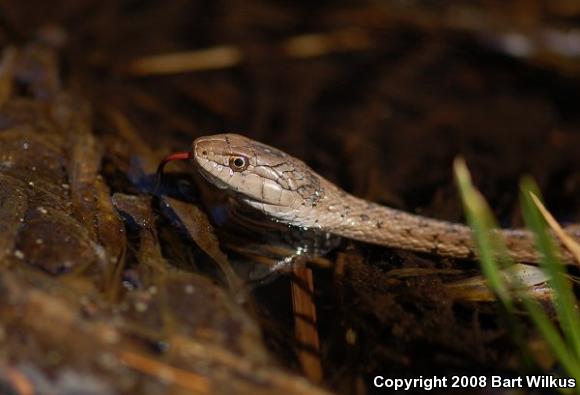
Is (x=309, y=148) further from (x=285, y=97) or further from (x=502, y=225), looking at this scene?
(x=502, y=225)

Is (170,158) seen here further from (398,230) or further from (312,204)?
(398,230)

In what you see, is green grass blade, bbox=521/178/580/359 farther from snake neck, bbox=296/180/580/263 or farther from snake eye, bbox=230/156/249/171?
snake eye, bbox=230/156/249/171

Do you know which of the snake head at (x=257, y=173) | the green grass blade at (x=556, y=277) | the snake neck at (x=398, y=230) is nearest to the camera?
the green grass blade at (x=556, y=277)

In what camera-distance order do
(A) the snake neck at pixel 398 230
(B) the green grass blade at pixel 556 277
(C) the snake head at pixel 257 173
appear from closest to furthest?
(B) the green grass blade at pixel 556 277
(C) the snake head at pixel 257 173
(A) the snake neck at pixel 398 230

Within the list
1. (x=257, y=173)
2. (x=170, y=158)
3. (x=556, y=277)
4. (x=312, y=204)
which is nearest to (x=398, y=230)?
(x=312, y=204)

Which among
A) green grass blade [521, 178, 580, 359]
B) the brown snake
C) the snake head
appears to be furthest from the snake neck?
green grass blade [521, 178, 580, 359]

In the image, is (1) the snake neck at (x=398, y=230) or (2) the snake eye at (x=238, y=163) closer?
(2) the snake eye at (x=238, y=163)

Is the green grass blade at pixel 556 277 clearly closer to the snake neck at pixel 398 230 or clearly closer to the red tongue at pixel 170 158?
the snake neck at pixel 398 230

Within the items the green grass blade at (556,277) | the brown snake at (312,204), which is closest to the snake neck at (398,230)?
Result: the brown snake at (312,204)
